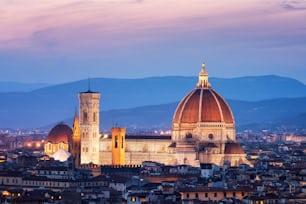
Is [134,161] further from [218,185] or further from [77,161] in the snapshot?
[218,185]

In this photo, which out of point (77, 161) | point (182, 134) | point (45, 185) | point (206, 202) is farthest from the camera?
point (182, 134)

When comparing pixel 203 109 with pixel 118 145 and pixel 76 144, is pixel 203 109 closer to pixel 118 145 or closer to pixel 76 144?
pixel 118 145

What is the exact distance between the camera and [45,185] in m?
99.2

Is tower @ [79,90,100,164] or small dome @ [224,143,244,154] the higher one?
tower @ [79,90,100,164]

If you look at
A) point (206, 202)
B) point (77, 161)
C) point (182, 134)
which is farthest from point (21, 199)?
point (182, 134)

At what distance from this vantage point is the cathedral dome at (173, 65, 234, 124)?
5468 inches

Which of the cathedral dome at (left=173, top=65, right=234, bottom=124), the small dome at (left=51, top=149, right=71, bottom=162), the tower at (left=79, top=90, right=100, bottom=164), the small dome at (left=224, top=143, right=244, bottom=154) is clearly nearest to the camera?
the small dome at (left=224, top=143, right=244, bottom=154)

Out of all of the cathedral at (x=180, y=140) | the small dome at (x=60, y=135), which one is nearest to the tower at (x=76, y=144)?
the cathedral at (x=180, y=140)

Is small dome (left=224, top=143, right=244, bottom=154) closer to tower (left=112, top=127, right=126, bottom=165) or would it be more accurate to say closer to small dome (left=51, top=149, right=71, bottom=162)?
tower (left=112, top=127, right=126, bottom=165)

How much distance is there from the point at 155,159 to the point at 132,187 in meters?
52.0

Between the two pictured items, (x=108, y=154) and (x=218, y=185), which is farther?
(x=108, y=154)

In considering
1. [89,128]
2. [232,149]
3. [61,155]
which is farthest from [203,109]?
[61,155]

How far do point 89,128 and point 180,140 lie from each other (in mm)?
10688

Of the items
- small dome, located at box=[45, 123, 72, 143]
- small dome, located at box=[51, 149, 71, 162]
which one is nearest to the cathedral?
small dome, located at box=[51, 149, 71, 162]
